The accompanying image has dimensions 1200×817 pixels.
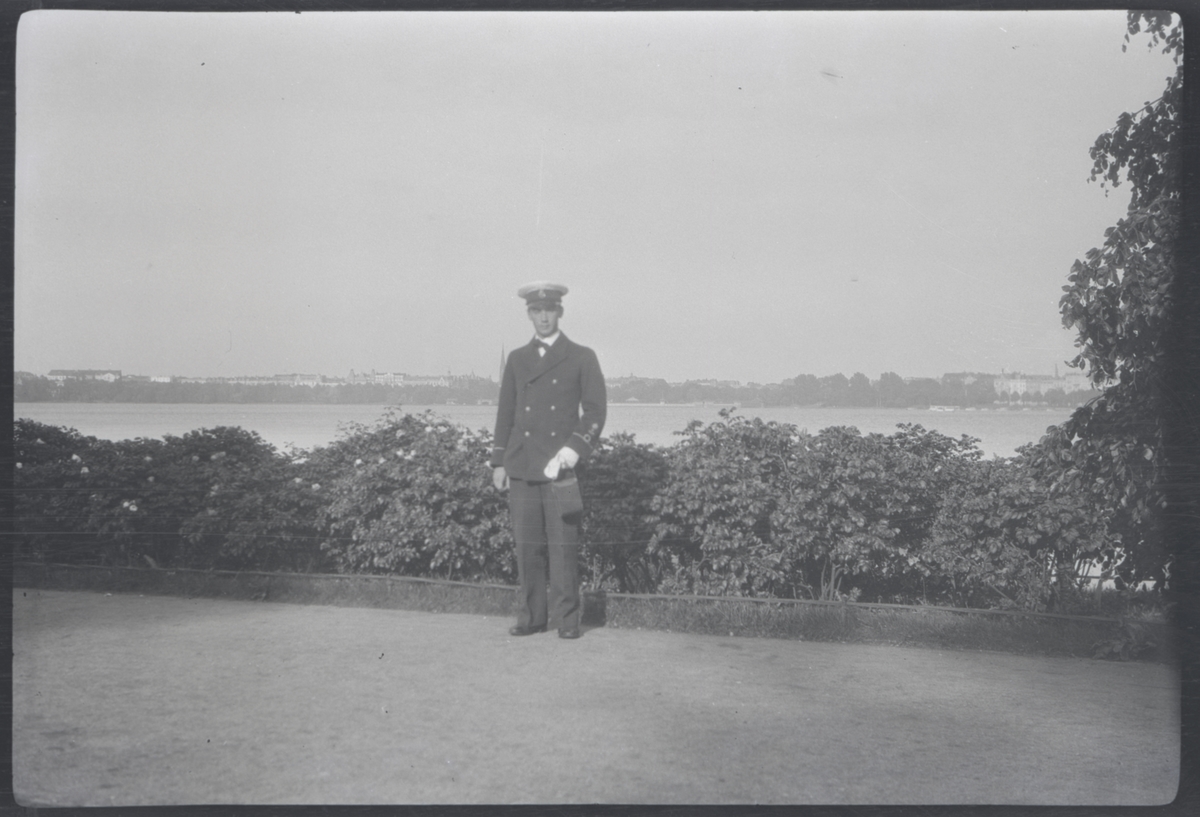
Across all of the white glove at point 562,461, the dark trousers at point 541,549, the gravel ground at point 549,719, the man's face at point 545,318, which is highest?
the man's face at point 545,318

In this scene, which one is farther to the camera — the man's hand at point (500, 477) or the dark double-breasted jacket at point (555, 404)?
the man's hand at point (500, 477)

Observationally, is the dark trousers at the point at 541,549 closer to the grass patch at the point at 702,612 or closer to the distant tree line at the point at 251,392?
the grass patch at the point at 702,612

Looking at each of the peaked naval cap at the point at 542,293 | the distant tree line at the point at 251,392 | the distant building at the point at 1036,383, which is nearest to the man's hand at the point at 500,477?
the distant tree line at the point at 251,392

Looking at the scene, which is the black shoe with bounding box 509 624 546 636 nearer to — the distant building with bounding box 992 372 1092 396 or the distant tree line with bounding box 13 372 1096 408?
the distant tree line with bounding box 13 372 1096 408

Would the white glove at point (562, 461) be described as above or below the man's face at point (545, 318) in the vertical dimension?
below

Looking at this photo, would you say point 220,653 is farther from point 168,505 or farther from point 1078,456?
point 1078,456

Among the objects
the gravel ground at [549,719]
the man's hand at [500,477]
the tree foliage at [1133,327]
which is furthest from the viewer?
the man's hand at [500,477]

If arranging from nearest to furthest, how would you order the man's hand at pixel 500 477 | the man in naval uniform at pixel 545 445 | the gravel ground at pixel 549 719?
the gravel ground at pixel 549 719 → the man in naval uniform at pixel 545 445 → the man's hand at pixel 500 477

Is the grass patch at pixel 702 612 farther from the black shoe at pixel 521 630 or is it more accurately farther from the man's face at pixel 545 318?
the man's face at pixel 545 318
